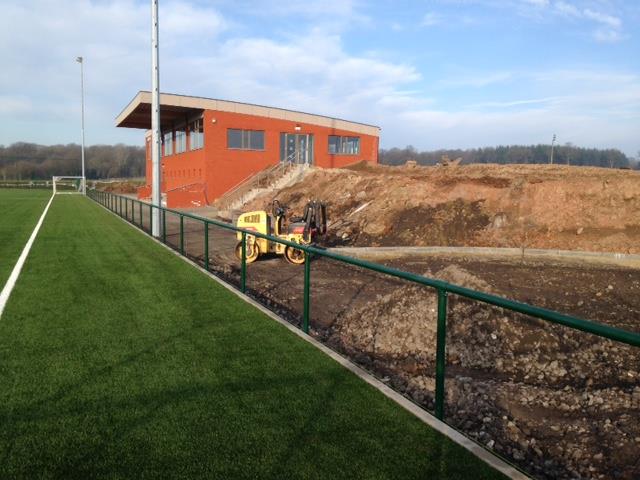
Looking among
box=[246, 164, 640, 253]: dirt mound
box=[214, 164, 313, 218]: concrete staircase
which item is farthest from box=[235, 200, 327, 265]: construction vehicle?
box=[214, 164, 313, 218]: concrete staircase

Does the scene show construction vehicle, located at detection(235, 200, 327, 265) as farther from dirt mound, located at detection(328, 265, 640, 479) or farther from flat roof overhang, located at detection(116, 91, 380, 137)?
flat roof overhang, located at detection(116, 91, 380, 137)

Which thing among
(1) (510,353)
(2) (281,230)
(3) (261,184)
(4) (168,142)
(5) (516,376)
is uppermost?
(4) (168,142)

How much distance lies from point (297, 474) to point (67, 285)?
25.0 feet

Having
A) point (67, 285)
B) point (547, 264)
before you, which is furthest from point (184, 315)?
point (547, 264)

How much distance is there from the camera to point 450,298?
8.73m

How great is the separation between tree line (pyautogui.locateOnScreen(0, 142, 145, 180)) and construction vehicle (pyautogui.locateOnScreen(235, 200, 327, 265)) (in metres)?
132

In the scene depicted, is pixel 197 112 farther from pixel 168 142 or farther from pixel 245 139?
pixel 168 142

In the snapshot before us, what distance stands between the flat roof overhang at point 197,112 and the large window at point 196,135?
26.6 inches

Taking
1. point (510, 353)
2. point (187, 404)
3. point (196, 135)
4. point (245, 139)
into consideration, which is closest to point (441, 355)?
point (187, 404)

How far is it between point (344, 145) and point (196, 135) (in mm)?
12299

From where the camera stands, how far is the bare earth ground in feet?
17.5

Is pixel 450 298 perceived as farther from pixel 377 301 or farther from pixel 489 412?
pixel 489 412

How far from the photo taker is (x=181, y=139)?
4384 cm

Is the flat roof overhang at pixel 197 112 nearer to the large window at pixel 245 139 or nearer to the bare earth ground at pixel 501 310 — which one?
the large window at pixel 245 139
